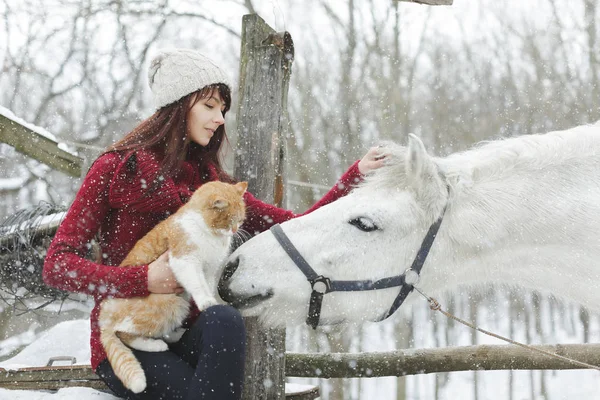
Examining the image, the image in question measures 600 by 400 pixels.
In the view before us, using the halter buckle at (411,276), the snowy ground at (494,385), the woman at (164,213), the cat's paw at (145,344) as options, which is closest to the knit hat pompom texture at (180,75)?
the woman at (164,213)

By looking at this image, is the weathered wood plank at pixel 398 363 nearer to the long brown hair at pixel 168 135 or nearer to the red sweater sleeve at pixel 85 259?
the red sweater sleeve at pixel 85 259

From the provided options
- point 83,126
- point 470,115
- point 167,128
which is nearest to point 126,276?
point 167,128

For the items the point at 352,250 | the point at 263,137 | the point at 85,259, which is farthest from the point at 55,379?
the point at 352,250

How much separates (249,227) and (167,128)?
62 cm

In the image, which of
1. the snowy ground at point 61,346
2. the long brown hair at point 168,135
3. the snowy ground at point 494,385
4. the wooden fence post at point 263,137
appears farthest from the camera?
the snowy ground at point 494,385

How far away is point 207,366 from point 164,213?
2.19ft

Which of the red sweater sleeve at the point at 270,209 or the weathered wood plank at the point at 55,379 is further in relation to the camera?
the weathered wood plank at the point at 55,379

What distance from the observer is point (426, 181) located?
77.0 inches

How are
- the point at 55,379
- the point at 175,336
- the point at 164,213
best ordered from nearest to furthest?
the point at 175,336
the point at 164,213
the point at 55,379

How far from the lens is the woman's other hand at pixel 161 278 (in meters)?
1.92

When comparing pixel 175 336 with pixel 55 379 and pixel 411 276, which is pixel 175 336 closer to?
pixel 411 276

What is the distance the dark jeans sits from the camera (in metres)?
1.84

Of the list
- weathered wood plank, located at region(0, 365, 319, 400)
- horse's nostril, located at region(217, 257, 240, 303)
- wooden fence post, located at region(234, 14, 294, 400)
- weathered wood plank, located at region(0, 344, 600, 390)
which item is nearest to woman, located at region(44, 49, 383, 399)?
horse's nostril, located at region(217, 257, 240, 303)

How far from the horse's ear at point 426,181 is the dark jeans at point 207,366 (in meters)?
0.79
